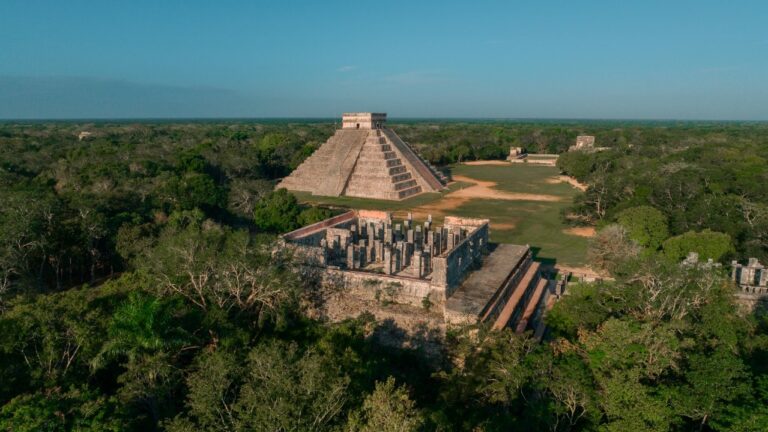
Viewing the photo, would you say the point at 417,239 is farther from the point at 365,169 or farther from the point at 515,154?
the point at 515,154

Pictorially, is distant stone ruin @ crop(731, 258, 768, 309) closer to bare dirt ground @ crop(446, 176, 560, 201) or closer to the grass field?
A: the grass field

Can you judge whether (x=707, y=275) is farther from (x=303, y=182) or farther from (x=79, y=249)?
(x=303, y=182)

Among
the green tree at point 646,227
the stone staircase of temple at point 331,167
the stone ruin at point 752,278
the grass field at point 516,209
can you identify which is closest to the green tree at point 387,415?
the stone ruin at point 752,278

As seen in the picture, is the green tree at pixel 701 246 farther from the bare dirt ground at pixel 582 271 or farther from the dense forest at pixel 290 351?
the bare dirt ground at pixel 582 271

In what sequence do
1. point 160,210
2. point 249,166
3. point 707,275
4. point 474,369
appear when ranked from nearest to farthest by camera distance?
point 474,369 → point 707,275 → point 160,210 → point 249,166

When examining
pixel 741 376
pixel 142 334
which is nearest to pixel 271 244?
pixel 142 334

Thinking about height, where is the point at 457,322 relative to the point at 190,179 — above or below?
below

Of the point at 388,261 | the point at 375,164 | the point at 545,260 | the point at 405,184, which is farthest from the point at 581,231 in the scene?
the point at 375,164
